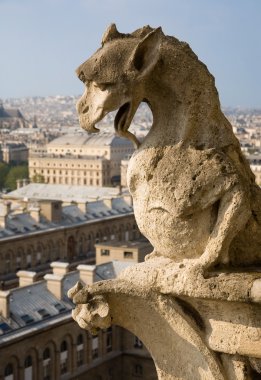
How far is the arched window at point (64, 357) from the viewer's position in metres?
43.9

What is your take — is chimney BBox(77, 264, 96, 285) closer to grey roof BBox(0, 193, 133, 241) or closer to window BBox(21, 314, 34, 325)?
window BBox(21, 314, 34, 325)

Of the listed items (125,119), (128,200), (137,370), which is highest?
(125,119)

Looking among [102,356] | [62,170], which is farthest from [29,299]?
[62,170]

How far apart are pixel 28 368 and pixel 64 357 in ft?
10.6

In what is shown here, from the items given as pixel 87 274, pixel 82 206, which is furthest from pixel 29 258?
pixel 87 274

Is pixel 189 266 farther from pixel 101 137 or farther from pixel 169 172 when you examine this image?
pixel 101 137

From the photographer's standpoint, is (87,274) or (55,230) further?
(55,230)

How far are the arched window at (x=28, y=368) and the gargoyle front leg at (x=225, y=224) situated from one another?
34689mm

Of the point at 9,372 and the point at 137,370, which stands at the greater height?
the point at 9,372

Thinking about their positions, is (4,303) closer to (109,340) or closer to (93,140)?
(109,340)

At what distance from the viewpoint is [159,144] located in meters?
7.54

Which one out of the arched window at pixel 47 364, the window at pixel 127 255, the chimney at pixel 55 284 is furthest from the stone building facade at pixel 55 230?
the arched window at pixel 47 364

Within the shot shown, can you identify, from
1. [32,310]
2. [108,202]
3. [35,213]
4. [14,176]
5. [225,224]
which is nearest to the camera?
[225,224]

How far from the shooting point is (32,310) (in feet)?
137
